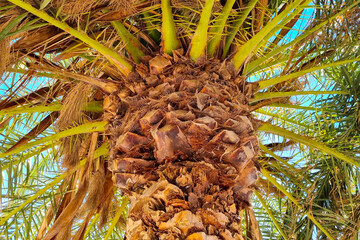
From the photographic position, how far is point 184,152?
6.64 feet

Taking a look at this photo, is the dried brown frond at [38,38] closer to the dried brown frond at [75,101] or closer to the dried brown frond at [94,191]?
the dried brown frond at [75,101]

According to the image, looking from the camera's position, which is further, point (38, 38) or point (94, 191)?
point (94, 191)

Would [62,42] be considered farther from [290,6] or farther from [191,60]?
[290,6]

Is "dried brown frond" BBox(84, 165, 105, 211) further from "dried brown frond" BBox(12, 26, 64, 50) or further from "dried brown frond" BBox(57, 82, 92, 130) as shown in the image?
"dried brown frond" BBox(12, 26, 64, 50)

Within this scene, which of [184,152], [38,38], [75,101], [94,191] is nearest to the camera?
[184,152]

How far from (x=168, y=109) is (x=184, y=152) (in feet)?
0.72

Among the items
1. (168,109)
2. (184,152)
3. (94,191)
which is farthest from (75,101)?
(184,152)

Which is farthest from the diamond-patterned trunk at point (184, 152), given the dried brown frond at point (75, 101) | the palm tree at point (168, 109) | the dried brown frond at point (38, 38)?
the dried brown frond at point (38, 38)

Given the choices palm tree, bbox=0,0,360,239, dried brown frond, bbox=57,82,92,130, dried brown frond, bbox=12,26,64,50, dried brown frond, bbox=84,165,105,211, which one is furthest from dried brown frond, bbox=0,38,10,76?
dried brown frond, bbox=84,165,105,211

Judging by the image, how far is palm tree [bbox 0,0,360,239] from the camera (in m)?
1.99

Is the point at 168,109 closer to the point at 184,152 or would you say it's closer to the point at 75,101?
the point at 184,152

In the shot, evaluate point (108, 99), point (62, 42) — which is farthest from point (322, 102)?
point (62, 42)

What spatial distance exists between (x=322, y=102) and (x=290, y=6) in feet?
3.50

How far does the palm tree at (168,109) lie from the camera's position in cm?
199
